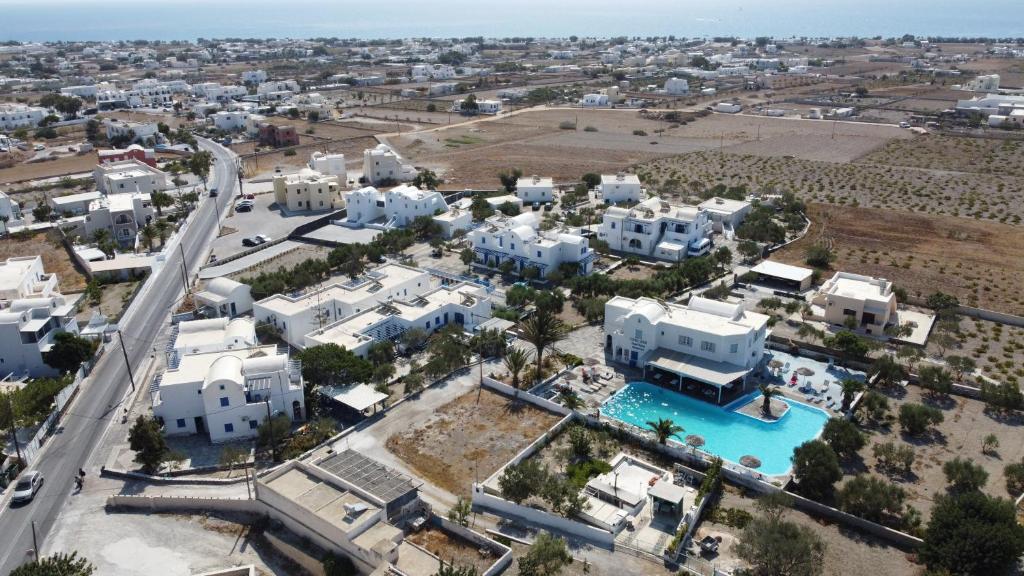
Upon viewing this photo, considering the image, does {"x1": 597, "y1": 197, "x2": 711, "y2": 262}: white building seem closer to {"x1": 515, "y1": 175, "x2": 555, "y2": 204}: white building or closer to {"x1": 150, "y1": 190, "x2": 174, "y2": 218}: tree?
{"x1": 515, "y1": 175, "x2": 555, "y2": 204}: white building

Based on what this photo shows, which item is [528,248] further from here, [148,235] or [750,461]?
[148,235]

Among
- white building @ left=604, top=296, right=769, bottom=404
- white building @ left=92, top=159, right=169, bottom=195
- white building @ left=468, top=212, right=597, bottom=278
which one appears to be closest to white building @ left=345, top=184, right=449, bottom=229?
white building @ left=468, top=212, right=597, bottom=278

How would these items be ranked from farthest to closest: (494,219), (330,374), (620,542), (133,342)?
(494,219), (133,342), (330,374), (620,542)

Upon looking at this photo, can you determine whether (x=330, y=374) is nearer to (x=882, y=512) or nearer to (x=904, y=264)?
(x=882, y=512)

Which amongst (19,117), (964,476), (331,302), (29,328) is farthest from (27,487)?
(19,117)

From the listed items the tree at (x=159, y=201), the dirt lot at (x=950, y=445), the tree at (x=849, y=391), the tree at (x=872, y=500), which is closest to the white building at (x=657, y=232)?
the tree at (x=849, y=391)

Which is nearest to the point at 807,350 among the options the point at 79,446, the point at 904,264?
the point at 904,264
